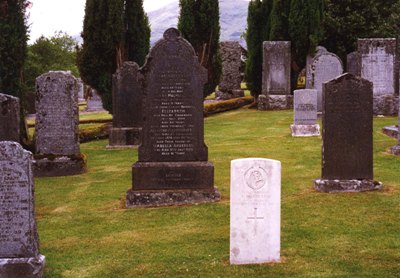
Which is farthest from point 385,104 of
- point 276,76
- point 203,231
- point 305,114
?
point 203,231

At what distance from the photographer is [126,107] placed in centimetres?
1684

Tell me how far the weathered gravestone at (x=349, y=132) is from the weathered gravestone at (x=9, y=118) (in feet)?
20.3

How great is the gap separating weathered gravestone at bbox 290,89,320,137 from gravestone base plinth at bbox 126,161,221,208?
27.4 feet

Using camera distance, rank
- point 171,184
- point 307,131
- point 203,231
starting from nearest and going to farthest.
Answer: point 203,231, point 171,184, point 307,131

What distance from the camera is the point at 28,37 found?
1573 cm

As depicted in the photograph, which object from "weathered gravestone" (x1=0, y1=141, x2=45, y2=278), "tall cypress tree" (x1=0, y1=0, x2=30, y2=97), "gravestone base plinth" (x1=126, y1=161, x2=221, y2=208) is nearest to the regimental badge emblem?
"weathered gravestone" (x1=0, y1=141, x2=45, y2=278)

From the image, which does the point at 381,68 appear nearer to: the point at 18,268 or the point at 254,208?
the point at 254,208

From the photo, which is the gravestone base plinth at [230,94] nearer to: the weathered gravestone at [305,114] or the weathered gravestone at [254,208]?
the weathered gravestone at [305,114]

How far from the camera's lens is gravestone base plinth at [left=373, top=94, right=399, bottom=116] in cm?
2252

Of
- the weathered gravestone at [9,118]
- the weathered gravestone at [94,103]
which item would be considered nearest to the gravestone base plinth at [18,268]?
the weathered gravestone at [9,118]

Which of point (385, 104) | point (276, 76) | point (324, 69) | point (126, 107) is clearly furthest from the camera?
point (276, 76)

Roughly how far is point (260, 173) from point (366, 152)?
4091mm

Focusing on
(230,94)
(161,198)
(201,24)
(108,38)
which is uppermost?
(201,24)

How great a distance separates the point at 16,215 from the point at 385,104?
1880 cm
